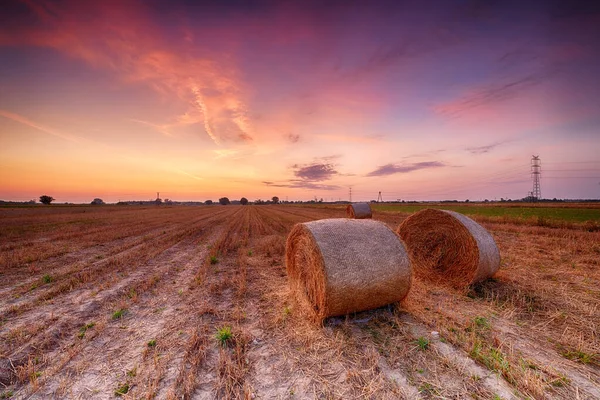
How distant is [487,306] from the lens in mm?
5508

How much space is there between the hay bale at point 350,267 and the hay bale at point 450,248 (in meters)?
2.32

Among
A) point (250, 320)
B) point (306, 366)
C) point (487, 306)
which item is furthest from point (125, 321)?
point (487, 306)

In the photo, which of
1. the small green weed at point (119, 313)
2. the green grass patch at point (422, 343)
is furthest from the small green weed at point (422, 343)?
the small green weed at point (119, 313)

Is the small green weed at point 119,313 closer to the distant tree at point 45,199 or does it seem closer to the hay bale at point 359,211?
the hay bale at point 359,211

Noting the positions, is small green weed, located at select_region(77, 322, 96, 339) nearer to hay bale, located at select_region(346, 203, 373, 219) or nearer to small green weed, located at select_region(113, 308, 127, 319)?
small green weed, located at select_region(113, 308, 127, 319)

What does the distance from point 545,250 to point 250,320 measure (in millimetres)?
11320

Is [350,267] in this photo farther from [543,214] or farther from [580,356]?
[543,214]

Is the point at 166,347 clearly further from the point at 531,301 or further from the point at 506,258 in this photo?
the point at 506,258

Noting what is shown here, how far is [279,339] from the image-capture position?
173 inches

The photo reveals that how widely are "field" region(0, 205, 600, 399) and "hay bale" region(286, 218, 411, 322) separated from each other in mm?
388

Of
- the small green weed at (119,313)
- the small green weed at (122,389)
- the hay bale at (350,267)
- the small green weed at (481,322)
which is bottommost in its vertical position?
the small green weed at (122,389)

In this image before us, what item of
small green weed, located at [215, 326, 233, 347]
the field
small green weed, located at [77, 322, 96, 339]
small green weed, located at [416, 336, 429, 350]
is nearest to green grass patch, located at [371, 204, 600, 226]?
the field

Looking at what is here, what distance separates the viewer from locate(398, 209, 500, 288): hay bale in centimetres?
650

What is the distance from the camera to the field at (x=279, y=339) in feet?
10.7
